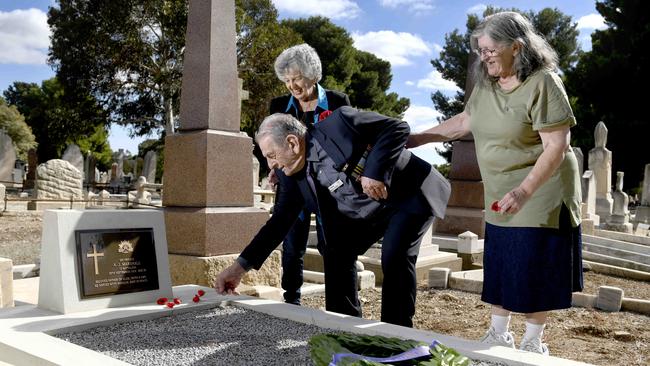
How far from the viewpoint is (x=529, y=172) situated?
2498 millimetres

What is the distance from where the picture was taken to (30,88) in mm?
52906

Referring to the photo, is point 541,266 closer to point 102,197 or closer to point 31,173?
point 102,197

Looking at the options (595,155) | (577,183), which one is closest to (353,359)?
(577,183)

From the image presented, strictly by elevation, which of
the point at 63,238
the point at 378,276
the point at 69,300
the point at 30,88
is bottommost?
the point at 378,276

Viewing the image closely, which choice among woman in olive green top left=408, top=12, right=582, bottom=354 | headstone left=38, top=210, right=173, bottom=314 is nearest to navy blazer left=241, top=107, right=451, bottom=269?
woman in olive green top left=408, top=12, right=582, bottom=354

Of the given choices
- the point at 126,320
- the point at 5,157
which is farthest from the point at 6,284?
the point at 5,157

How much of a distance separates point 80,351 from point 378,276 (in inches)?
179

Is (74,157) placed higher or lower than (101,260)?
higher

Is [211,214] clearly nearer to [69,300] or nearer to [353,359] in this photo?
[69,300]

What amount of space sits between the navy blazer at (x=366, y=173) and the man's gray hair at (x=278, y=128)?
13 centimetres

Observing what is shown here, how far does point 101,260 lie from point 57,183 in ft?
45.8

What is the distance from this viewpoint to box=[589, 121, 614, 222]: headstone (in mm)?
16844

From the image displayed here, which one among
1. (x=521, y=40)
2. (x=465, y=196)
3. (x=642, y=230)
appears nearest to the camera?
(x=521, y=40)

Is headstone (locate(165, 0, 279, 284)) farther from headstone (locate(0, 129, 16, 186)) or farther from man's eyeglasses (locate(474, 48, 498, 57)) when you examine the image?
headstone (locate(0, 129, 16, 186))
